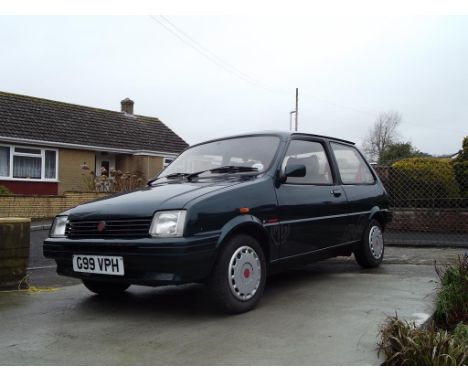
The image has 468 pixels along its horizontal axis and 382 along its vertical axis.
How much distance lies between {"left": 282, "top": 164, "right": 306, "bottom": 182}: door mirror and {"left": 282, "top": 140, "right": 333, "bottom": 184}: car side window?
9cm

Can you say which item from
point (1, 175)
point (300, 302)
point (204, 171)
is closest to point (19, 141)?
point (1, 175)

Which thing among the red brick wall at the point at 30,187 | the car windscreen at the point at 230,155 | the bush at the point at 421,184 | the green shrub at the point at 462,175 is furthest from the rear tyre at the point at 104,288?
the red brick wall at the point at 30,187

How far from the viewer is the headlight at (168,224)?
3383 mm

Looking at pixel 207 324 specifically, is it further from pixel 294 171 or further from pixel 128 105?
pixel 128 105

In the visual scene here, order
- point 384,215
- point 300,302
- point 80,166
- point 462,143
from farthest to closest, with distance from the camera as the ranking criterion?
1. point 80,166
2. point 462,143
3. point 384,215
4. point 300,302

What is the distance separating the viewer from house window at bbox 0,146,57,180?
16.9 meters

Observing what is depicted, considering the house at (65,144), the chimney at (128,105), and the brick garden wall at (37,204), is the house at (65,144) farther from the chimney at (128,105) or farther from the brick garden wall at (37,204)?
the brick garden wall at (37,204)

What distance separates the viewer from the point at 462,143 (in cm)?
1135

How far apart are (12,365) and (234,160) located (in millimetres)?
2698

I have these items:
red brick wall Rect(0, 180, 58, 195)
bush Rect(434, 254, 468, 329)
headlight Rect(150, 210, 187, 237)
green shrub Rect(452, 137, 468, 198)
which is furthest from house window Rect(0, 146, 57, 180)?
bush Rect(434, 254, 468, 329)

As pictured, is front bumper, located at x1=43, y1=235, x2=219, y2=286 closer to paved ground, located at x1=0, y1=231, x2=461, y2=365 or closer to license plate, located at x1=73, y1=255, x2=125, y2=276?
license plate, located at x1=73, y1=255, x2=125, y2=276

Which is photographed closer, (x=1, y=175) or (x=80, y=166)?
(x=1, y=175)

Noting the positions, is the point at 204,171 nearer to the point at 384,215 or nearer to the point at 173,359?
the point at 173,359

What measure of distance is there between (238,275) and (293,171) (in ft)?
3.80
